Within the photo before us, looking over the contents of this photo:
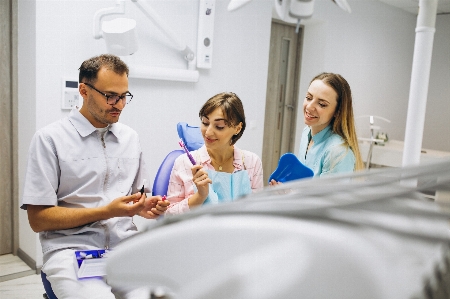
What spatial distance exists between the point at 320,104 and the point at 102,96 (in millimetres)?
923

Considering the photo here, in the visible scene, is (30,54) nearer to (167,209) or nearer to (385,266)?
(167,209)

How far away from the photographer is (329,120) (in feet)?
6.00

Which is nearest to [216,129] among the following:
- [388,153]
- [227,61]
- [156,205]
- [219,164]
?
[219,164]

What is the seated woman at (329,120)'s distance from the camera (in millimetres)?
1746

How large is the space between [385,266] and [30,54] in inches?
103

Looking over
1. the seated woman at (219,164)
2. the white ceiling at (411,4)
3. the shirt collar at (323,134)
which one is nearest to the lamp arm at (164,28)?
the seated woman at (219,164)

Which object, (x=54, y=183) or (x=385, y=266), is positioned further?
(x=54, y=183)

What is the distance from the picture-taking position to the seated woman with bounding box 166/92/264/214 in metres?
1.68

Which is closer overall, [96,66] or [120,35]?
[96,66]

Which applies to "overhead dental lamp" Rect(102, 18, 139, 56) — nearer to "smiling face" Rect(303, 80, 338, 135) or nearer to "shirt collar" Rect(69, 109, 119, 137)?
"shirt collar" Rect(69, 109, 119, 137)

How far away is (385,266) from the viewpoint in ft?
0.75

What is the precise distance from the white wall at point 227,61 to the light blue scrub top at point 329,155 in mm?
1485

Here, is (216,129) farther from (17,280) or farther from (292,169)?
(17,280)

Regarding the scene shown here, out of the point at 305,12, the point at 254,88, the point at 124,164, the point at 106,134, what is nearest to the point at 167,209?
the point at 124,164
